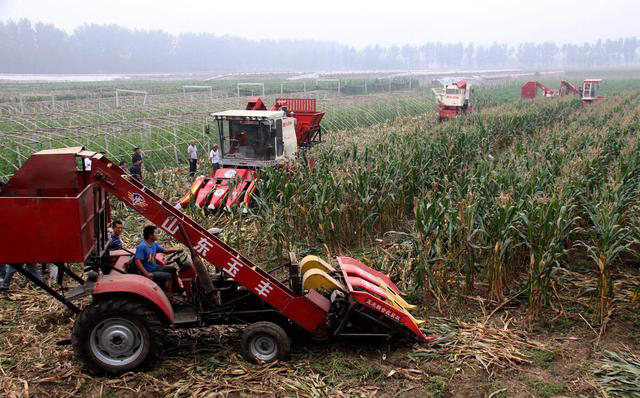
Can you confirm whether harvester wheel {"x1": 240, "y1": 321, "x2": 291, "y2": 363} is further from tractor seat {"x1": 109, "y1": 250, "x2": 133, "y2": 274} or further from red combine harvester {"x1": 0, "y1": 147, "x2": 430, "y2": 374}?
tractor seat {"x1": 109, "y1": 250, "x2": 133, "y2": 274}

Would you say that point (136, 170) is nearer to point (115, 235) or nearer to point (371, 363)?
point (115, 235)

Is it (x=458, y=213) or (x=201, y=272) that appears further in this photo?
(x=458, y=213)

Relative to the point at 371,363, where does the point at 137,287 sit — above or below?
above

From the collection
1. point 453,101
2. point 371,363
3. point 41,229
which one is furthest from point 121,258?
point 453,101

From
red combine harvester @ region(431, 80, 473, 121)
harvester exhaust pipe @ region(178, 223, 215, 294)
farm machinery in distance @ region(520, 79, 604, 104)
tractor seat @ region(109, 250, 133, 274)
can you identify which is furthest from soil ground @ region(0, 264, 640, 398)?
farm machinery in distance @ region(520, 79, 604, 104)

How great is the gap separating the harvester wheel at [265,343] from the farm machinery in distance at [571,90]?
3492 cm

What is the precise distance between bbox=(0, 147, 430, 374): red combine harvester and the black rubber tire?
0.01 metres

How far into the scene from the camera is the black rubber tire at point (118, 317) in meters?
5.33

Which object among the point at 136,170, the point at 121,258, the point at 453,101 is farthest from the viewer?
the point at 453,101

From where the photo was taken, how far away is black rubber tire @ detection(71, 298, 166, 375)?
17.5ft

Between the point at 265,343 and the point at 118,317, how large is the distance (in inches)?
60.2

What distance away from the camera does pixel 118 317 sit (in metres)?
A: 5.41

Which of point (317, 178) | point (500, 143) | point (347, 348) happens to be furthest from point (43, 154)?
point (500, 143)

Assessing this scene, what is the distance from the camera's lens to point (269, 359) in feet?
18.8
